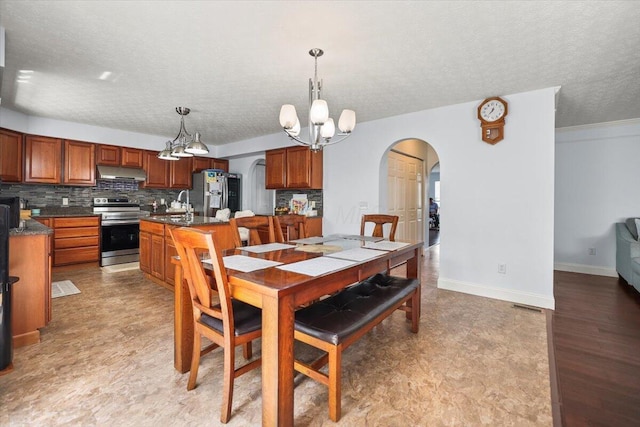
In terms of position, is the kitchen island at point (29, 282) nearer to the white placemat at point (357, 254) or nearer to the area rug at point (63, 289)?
the area rug at point (63, 289)

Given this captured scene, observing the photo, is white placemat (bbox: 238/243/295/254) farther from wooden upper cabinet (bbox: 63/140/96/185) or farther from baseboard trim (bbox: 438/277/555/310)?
wooden upper cabinet (bbox: 63/140/96/185)

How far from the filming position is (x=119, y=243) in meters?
4.91

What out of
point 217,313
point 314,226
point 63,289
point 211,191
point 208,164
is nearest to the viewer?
point 217,313

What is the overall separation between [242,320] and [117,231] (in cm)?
434

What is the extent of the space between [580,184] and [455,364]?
14.4ft

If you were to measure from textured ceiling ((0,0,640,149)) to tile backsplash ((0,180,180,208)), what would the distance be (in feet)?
4.42

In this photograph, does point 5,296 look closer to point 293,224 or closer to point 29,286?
point 29,286

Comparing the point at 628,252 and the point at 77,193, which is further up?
the point at 77,193

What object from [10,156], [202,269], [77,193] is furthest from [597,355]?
[77,193]

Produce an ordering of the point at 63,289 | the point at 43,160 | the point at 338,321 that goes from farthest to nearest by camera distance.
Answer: the point at 43,160 < the point at 63,289 < the point at 338,321

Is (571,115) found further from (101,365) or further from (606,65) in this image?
(101,365)

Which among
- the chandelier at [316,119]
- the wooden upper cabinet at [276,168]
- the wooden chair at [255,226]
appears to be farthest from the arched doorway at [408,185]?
the wooden chair at [255,226]

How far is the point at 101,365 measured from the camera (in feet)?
6.51

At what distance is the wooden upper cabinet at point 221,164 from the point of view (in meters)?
6.52
